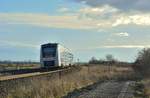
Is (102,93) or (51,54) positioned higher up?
(51,54)

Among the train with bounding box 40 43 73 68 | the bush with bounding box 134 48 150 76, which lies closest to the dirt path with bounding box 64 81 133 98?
the train with bounding box 40 43 73 68

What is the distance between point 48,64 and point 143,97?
108 feet

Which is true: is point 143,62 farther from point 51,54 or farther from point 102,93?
point 102,93

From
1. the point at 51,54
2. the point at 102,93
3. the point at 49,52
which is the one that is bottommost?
the point at 102,93

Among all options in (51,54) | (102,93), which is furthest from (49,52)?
(102,93)

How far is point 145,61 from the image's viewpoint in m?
83.8

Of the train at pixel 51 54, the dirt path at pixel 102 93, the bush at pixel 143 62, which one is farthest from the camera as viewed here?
the bush at pixel 143 62

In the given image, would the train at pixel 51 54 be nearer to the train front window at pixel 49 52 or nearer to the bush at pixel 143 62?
the train front window at pixel 49 52

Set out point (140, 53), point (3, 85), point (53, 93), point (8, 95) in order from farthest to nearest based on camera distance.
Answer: point (140, 53) < point (53, 93) < point (3, 85) < point (8, 95)

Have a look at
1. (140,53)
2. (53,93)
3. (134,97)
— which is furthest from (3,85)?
(140,53)

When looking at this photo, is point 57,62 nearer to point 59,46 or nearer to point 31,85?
point 59,46

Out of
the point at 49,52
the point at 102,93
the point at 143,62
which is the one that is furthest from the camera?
the point at 143,62

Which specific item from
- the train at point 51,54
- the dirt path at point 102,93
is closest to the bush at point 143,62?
the train at point 51,54

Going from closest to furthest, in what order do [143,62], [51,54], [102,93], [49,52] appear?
[102,93] < [51,54] < [49,52] < [143,62]
